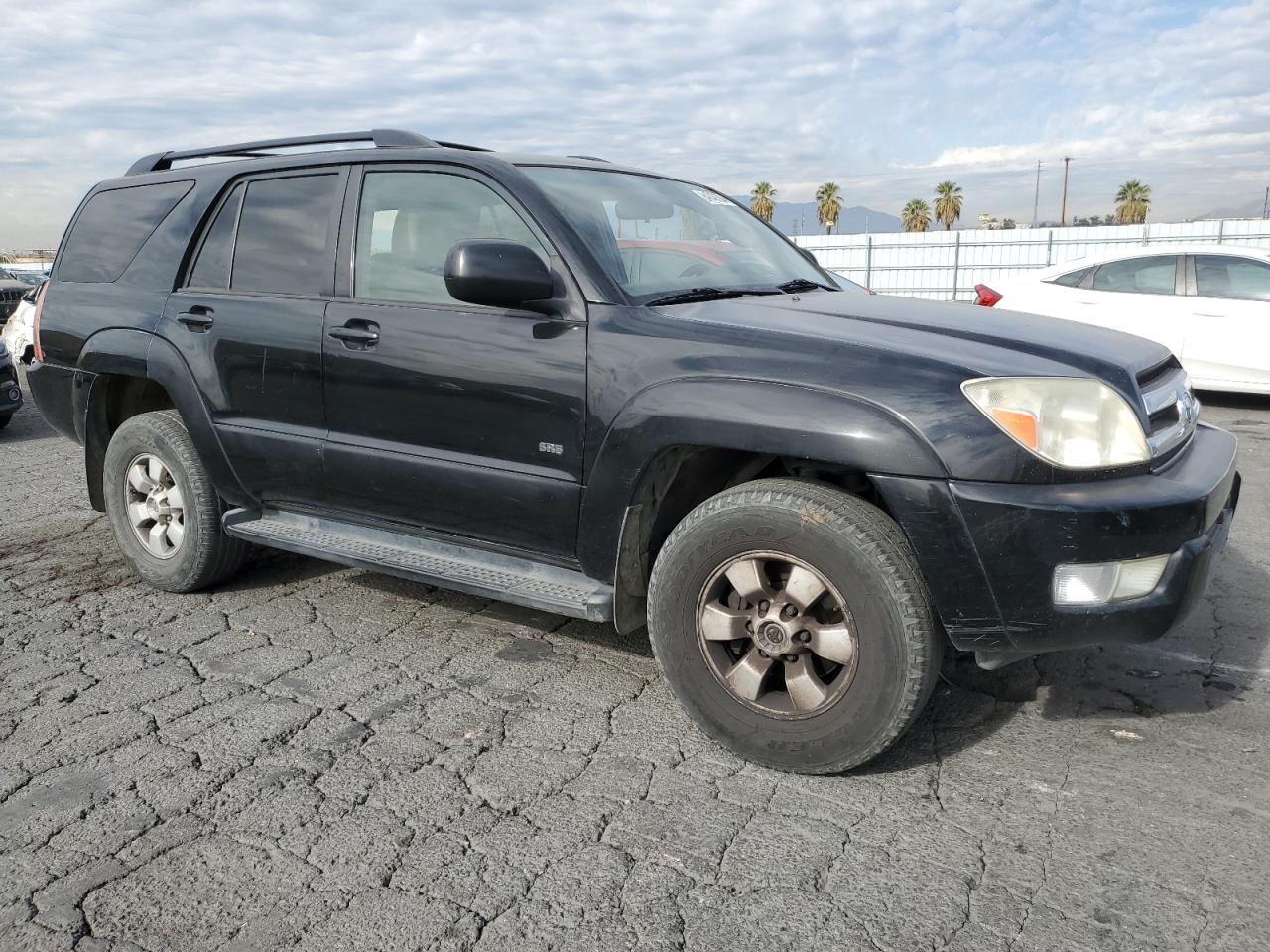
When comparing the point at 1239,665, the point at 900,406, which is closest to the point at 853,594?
the point at 900,406

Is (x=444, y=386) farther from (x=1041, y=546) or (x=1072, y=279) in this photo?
(x=1072, y=279)

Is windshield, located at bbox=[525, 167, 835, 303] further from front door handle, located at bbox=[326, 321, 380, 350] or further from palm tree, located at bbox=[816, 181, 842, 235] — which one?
palm tree, located at bbox=[816, 181, 842, 235]

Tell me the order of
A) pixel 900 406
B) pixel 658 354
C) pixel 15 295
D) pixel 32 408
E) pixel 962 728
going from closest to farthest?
pixel 900 406 < pixel 658 354 < pixel 962 728 < pixel 32 408 < pixel 15 295

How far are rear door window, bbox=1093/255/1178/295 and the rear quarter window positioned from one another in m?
8.12

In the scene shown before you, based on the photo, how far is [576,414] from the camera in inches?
123

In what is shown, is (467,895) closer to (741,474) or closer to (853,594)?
(853,594)

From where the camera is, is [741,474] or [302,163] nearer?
[741,474]

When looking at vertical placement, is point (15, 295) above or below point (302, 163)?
below

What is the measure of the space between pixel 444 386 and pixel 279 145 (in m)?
1.70

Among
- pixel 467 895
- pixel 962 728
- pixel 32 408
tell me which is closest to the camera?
pixel 467 895

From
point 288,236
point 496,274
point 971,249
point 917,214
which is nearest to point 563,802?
point 496,274

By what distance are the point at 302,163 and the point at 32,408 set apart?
848 cm

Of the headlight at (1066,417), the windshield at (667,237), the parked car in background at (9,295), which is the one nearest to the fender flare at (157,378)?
the windshield at (667,237)

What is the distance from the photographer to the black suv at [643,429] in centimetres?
262
